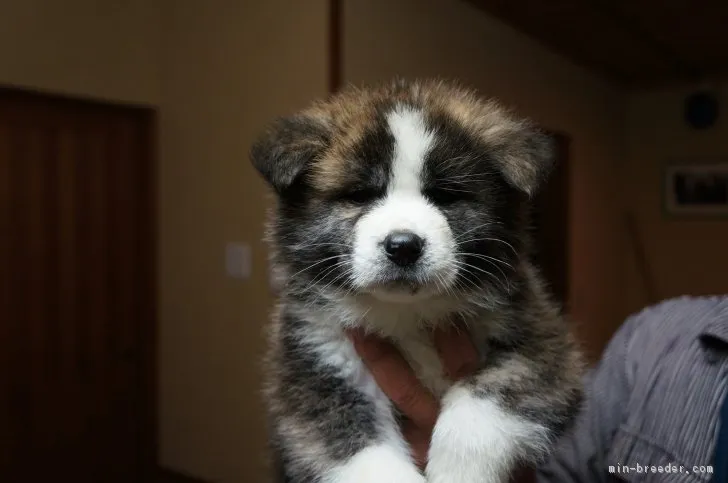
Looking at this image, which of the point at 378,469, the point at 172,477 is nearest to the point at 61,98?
the point at 172,477

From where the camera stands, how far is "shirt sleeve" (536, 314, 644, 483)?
152 cm

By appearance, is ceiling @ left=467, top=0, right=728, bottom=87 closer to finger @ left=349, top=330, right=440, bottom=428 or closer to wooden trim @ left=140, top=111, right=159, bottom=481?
wooden trim @ left=140, top=111, right=159, bottom=481

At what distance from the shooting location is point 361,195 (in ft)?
4.26

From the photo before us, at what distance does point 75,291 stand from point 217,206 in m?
0.97

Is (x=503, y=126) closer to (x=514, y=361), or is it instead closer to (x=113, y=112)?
(x=514, y=361)

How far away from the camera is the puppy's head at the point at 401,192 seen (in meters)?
1.23

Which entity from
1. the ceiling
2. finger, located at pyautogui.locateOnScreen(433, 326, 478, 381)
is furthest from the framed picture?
finger, located at pyautogui.locateOnScreen(433, 326, 478, 381)

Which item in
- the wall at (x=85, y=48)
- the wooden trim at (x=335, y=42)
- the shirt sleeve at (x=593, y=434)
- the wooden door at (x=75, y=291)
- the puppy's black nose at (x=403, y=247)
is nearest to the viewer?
the puppy's black nose at (x=403, y=247)

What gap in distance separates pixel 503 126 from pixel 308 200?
49cm

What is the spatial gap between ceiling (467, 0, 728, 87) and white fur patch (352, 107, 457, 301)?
2383 mm

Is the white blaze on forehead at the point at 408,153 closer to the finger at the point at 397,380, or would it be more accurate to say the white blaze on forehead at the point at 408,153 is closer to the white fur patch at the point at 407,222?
the white fur patch at the point at 407,222

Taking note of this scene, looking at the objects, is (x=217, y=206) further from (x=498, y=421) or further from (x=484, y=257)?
(x=498, y=421)

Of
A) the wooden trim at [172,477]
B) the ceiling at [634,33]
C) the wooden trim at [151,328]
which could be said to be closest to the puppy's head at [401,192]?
the ceiling at [634,33]

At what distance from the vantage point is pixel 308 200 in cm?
139
